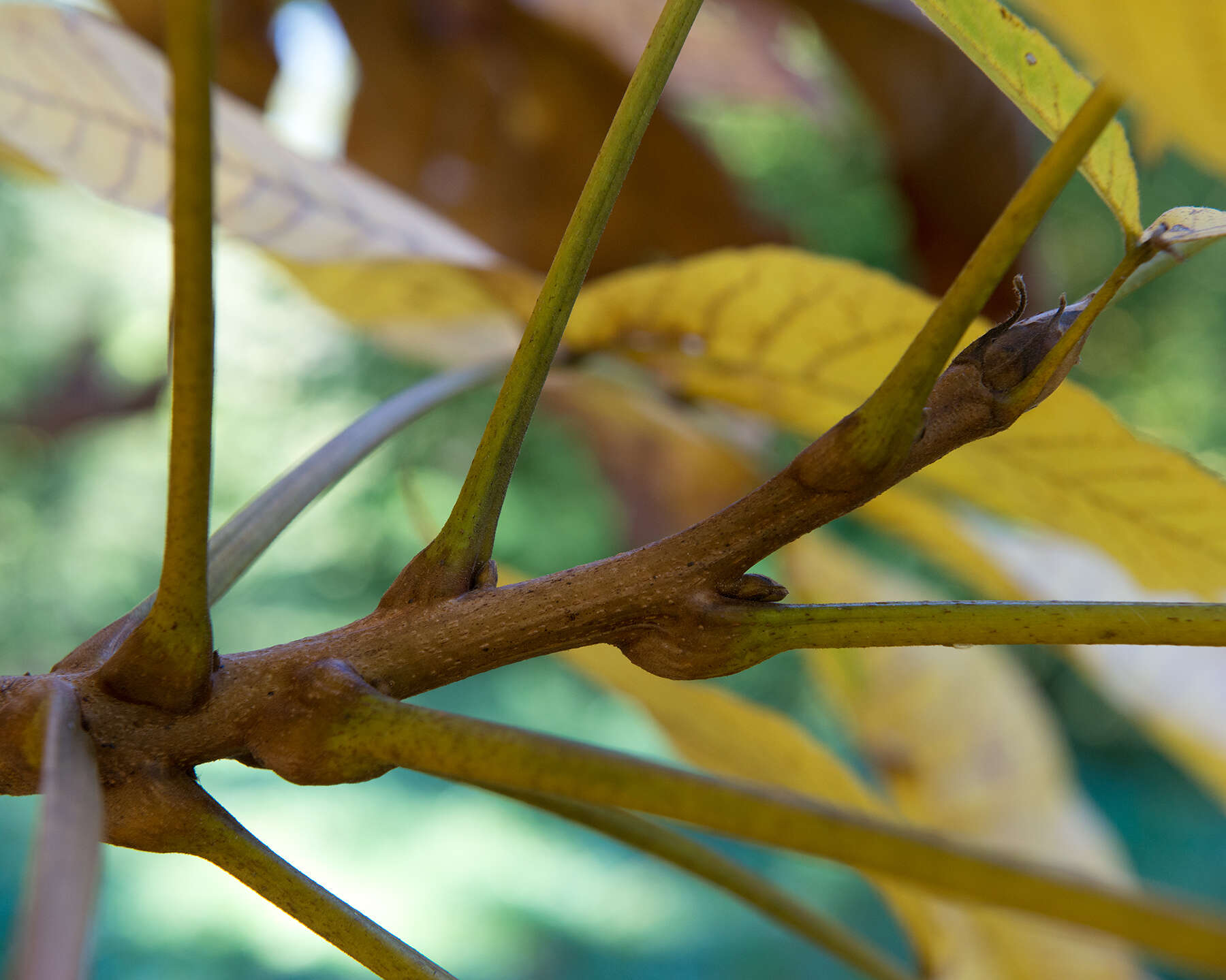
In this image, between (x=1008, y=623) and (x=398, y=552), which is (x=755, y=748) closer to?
(x=1008, y=623)

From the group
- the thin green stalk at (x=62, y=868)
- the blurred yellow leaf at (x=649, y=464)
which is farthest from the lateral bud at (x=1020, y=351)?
the blurred yellow leaf at (x=649, y=464)

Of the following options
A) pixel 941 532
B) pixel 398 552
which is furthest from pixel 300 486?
pixel 398 552

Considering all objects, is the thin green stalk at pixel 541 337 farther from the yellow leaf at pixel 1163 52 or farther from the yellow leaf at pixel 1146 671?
the yellow leaf at pixel 1146 671

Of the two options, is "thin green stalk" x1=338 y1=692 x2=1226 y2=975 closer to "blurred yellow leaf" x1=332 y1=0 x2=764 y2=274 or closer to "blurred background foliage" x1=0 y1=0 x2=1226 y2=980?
"blurred yellow leaf" x1=332 y1=0 x2=764 y2=274

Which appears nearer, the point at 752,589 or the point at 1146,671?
the point at 752,589

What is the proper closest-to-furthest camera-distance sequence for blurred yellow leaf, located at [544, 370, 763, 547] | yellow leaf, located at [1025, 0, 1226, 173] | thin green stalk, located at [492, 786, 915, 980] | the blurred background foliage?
yellow leaf, located at [1025, 0, 1226, 173]
thin green stalk, located at [492, 786, 915, 980]
blurred yellow leaf, located at [544, 370, 763, 547]
the blurred background foliage

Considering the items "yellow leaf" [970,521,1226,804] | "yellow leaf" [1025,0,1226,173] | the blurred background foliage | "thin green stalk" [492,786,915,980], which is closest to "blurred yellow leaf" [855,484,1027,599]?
"yellow leaf" [970,521,1226,804]
